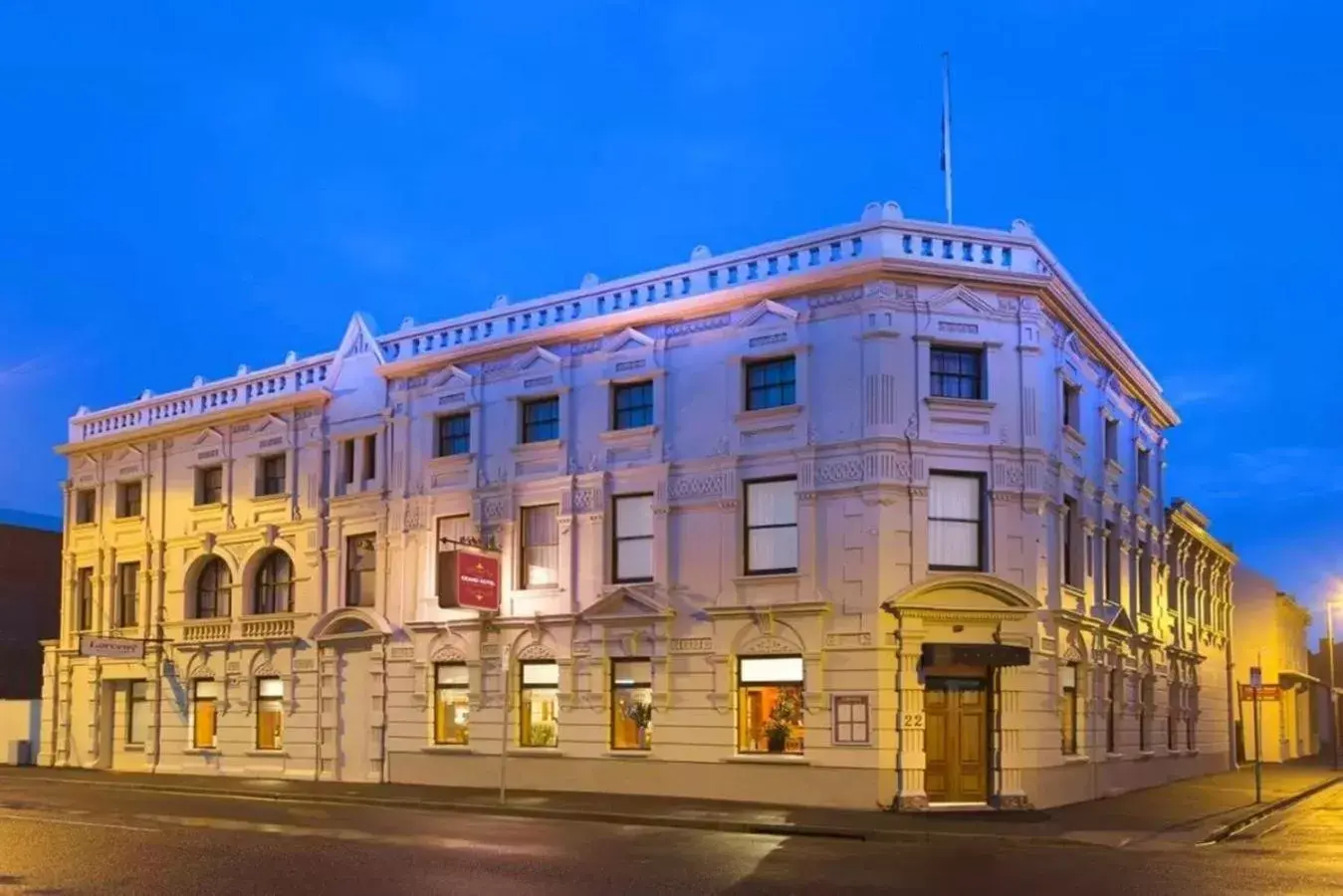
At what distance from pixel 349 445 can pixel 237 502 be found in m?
4.18

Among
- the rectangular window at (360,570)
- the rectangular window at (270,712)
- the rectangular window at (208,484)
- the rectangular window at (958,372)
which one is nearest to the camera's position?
the rectangular window at (958,372)

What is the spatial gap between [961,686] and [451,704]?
40.2 feet

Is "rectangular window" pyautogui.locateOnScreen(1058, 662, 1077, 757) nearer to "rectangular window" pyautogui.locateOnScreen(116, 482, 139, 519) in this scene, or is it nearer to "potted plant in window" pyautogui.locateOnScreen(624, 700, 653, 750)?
"potted plant in window" pyautogui.locateOnScreen(624, 700, 653, 750)

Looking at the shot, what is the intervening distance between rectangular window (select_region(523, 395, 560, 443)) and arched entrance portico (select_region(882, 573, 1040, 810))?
30.3 feet

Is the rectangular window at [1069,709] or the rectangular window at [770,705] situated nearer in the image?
the rectangular window at [770,705]

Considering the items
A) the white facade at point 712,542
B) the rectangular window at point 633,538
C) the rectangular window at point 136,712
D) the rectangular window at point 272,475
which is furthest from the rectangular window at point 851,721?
the rectangular window at point 136,712

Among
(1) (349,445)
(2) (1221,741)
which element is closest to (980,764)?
(1) (349,445)

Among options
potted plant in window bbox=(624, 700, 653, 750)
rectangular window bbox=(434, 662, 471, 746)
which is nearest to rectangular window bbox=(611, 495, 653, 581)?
potted plant in window bbox=(624, 700, 653, 750)

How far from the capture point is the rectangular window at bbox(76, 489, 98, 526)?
4359cm

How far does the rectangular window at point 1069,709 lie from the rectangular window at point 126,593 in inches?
1014

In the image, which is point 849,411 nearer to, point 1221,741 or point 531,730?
point 531,730

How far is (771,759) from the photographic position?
93.5ft

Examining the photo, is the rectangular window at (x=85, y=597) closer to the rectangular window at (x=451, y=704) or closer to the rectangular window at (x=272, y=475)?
the rectangular window at (x=272, y=475)

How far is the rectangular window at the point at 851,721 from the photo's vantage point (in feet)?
90.0
